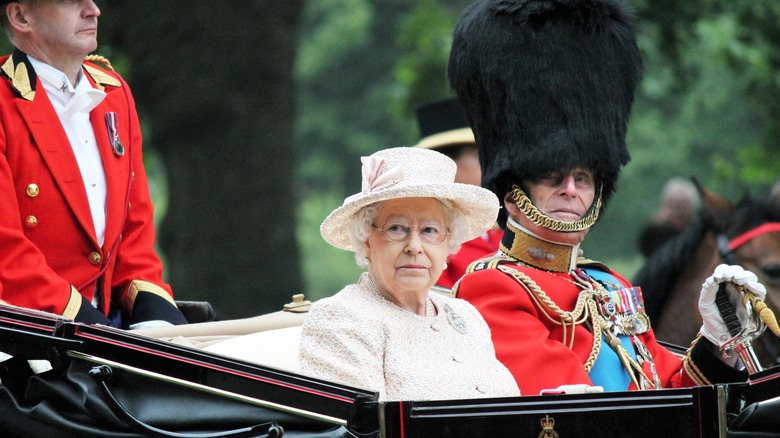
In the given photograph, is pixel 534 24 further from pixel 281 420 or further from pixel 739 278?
pixel 281 420

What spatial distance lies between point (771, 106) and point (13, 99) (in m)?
6.96

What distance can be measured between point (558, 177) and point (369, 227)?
900 mm

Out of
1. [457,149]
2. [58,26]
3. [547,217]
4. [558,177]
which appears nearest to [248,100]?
[457,149]

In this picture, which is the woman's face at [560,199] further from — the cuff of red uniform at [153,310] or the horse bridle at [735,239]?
the horse bridle at [735,239]

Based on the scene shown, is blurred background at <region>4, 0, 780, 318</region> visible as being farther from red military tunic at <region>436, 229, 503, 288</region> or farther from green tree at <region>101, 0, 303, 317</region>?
red military tunic at <region>436, 229, 503, 288</region>

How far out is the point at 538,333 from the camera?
409 centimetres

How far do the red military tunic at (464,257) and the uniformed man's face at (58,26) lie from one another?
214 centimetres

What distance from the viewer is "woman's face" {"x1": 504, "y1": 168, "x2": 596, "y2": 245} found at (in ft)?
14.1

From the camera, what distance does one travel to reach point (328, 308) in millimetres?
3506

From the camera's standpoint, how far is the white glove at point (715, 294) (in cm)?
380

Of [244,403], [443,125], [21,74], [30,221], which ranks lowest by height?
[244,403]

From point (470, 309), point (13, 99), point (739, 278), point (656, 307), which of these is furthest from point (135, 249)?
point (656, 307)

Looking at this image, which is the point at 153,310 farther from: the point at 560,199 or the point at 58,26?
the point at 560,199

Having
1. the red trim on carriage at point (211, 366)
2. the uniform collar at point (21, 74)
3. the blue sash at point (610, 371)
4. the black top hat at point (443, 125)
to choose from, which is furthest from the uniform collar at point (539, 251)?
the black top hat at point (443, 125)
